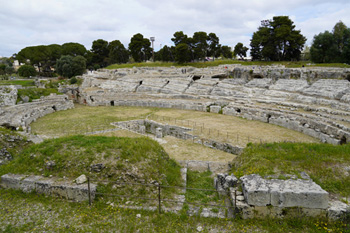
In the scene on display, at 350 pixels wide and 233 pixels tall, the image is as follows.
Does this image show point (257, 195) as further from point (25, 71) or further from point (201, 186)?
point (25, 71)

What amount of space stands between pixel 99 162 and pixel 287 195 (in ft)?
19.0

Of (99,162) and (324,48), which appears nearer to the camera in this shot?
(99,162)

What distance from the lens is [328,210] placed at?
18.0 feet

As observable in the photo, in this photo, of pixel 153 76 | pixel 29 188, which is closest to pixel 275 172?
pixel 29 188

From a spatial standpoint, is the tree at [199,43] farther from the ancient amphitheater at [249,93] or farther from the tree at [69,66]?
the tree at [69,66]

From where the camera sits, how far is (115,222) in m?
5.73

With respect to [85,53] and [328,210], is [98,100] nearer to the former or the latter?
[328,210]

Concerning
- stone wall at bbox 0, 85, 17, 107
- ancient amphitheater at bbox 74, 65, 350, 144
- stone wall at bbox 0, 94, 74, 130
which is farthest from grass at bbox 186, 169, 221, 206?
stone wall at bbox 0, 85, 17, 107

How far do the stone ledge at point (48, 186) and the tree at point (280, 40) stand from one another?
40.3 m

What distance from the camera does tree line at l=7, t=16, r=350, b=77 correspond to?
3269cm

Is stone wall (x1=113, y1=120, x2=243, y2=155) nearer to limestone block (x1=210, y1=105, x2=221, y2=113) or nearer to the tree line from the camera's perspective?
limestone block (x1=210, y1=105, x2=221, y2=113)

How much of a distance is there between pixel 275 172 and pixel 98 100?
29.5 meters

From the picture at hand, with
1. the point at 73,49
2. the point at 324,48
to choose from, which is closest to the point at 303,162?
the point at 324,48

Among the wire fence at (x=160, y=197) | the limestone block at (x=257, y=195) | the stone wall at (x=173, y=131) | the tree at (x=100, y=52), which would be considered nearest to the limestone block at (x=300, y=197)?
the limestone block at (x=257, y=195)
